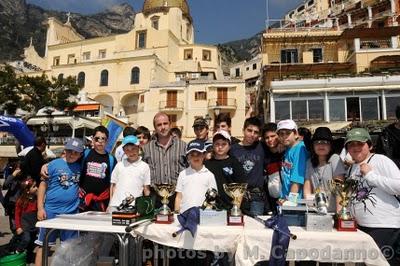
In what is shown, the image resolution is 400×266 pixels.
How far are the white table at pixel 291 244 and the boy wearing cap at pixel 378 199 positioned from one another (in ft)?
0.99

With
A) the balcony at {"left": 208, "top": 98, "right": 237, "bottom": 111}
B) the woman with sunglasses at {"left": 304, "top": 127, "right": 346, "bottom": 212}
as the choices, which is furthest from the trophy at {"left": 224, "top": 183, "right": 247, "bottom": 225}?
the balcony at {"left": 208, "top": 98, "right": 237, "bottom": 111}

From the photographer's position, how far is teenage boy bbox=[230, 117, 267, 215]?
4.04 meters

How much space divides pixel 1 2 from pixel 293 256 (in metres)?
128

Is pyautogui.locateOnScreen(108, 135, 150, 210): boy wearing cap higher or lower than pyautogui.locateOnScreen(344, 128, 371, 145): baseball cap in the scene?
lower

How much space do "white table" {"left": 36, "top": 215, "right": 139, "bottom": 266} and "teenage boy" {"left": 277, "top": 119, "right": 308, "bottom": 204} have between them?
1.95 meters

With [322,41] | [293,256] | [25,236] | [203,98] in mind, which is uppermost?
Result: [322,41]

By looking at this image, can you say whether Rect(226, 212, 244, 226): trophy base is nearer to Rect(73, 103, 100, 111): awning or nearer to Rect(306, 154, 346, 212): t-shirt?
Rect(306, 154, 346, 212): t-shirt

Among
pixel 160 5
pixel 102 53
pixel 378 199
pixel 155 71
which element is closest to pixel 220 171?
pixel 378 199

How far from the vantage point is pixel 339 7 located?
4859 centimetres

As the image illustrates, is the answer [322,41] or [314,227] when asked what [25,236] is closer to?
[314,227]

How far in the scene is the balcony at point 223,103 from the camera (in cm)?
3419

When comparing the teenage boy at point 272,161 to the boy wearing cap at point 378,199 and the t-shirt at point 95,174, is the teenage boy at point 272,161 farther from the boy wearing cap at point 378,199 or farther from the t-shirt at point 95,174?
the t-shirt at point 95,174

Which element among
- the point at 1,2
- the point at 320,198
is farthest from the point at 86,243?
the point at 1,2

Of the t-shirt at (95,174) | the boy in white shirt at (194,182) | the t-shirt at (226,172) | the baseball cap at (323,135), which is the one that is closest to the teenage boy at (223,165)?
the t-shirt at (226,172)
